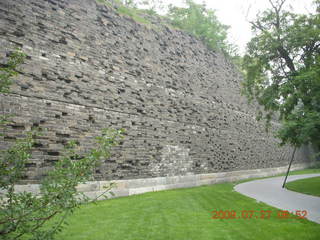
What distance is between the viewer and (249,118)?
62.3 feet

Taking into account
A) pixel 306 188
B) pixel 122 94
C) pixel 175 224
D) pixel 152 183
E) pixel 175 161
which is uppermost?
pixel 122 94

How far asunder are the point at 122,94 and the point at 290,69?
26.0ft

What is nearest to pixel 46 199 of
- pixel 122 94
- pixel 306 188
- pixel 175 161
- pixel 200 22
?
pixel 122 94

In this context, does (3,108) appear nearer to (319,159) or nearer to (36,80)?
(36,80)

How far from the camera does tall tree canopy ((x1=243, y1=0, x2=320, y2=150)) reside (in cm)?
827

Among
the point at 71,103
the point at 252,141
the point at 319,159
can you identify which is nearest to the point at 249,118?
the point at 252,141

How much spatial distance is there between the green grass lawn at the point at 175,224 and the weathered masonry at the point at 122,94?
6.85 ft

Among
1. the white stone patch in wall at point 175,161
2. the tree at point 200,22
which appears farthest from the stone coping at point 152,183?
the tree at point 200,22

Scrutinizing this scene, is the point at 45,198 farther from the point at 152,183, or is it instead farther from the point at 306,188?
the point at 306,188

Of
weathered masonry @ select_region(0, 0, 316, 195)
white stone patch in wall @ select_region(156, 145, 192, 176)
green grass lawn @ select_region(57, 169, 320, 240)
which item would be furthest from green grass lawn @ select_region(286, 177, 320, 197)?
white stone patch in wall @ select_region(156, 145, 192, 176)

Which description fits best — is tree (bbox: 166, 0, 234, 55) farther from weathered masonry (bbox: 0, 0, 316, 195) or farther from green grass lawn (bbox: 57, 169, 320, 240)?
green grass lawn (bbox: 57, 169, 320, 240)

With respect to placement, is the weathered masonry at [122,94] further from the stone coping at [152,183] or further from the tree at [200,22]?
the tree at [200,22]

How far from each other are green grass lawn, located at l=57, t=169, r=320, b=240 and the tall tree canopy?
3070mm

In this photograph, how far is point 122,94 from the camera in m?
9.73
